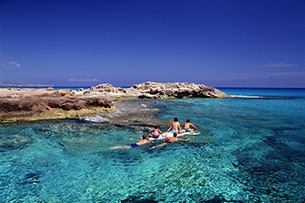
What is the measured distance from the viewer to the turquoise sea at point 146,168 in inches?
261

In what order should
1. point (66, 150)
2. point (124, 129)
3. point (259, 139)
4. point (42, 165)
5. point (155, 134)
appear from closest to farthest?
point (42, 165) < point (66, 150) < point (155, 134) < point (259, 139) < point (124, 129)

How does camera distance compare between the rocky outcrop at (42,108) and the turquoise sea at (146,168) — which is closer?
the turquoise sea at (146,168)

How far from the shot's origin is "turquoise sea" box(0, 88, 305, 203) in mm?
6617

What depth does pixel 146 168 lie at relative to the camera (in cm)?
859

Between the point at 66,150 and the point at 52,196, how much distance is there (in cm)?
429

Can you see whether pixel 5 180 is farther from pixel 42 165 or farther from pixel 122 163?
pixel 122 163

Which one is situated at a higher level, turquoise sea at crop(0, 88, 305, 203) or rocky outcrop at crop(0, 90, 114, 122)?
rocky outcrop at crop(0, 90, 114, 122)

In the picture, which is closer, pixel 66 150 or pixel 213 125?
pixel 66 150

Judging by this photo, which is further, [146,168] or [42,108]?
[42,108]

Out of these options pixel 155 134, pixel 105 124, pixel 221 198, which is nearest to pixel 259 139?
pixel 155 134

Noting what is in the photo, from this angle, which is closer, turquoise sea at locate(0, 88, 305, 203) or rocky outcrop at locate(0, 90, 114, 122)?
turquoise sea at locate(0, 88, 305, 203)

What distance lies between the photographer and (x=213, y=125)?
1720 centimetres

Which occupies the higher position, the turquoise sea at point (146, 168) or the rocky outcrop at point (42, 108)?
the rocky outcrop at point (42, 108)

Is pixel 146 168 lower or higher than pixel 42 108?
lower
